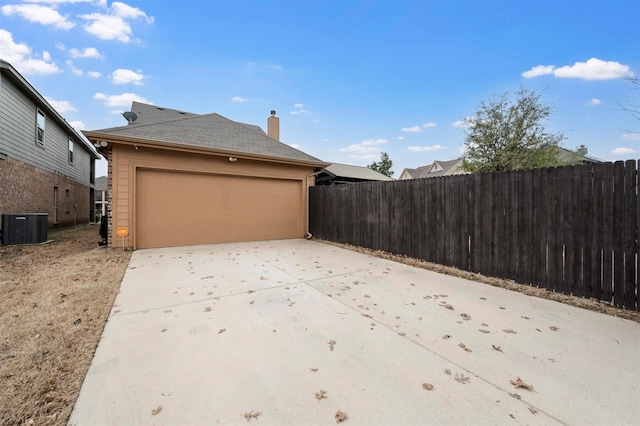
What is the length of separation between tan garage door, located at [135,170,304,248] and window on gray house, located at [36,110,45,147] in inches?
262

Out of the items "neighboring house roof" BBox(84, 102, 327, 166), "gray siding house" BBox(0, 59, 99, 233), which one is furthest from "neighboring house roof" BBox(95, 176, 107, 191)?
"neighboring house roof" BBox(84, 102, 327, 166)

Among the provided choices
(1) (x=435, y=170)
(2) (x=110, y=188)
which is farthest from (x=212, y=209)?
(1) (x=435, y=170)

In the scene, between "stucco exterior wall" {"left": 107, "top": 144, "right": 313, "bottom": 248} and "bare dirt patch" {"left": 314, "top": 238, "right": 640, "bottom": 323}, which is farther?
"stucco exterior wall" {"left": 107, "top": 144, "right": 313, "bottom": 248}

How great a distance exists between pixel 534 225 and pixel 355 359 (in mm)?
3809

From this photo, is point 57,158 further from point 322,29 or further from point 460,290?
point 460,290

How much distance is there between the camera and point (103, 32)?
8.26m

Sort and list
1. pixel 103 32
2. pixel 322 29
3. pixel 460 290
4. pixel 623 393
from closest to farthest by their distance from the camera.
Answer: pixel 623 393
pixel 460 290
pixel 103 32
pixel 322 29

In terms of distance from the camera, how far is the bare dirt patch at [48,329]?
1.65m

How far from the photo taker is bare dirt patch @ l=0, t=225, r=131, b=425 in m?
1.65

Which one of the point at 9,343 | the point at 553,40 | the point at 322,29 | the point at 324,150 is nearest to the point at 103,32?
the point at 322,29

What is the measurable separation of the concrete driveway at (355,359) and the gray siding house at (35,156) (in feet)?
26.8

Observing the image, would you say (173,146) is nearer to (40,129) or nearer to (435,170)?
(40,129)

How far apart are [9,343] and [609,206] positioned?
6.70 m

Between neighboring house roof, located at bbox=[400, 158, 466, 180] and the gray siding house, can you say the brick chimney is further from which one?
neighboring house roof, located at bbox=[400, 158, 466, 180]
